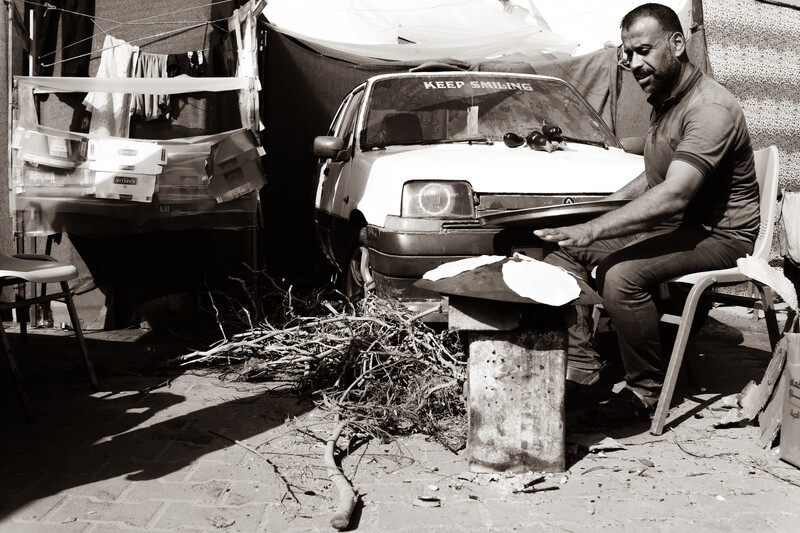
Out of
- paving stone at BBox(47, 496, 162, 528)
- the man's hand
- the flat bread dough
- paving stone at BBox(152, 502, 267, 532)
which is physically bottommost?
paving stone at BBox(47, 496, 162, 528)

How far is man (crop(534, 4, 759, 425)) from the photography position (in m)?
3.51

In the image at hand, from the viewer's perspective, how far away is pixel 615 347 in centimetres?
571

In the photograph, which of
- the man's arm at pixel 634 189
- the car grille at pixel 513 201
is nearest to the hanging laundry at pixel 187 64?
the car grille at pixel 513 201

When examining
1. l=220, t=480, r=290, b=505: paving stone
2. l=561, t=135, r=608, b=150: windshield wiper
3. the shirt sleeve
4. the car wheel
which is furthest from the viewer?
l=561, t=135, r=608, b=150: windshield wiper

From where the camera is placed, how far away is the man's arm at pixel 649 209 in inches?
127

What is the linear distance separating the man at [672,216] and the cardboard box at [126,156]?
10.8 ft

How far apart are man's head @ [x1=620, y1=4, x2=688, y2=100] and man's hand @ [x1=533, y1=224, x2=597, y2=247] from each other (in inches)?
39.4

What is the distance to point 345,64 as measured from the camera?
9227 mm

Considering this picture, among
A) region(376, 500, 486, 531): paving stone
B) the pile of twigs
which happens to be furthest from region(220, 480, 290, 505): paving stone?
the pile of twigs

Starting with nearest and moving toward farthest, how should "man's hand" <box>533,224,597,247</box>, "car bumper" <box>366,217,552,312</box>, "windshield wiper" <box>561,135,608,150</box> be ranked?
"man's hand" <box>533,224,597,247</box>
"car bumper" <box>366,217,552,312</box>
"windshield wiper" <box>561,135,608,150</box>

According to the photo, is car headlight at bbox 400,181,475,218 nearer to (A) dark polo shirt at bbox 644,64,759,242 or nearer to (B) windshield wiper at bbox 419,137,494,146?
(B) windshield wiper at bbox 419,137,494,146

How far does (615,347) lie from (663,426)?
199 cm

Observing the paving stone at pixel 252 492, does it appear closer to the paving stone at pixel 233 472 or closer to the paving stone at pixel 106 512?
the paving stone at pixel 233 472

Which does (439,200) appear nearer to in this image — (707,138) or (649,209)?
(649,209)
